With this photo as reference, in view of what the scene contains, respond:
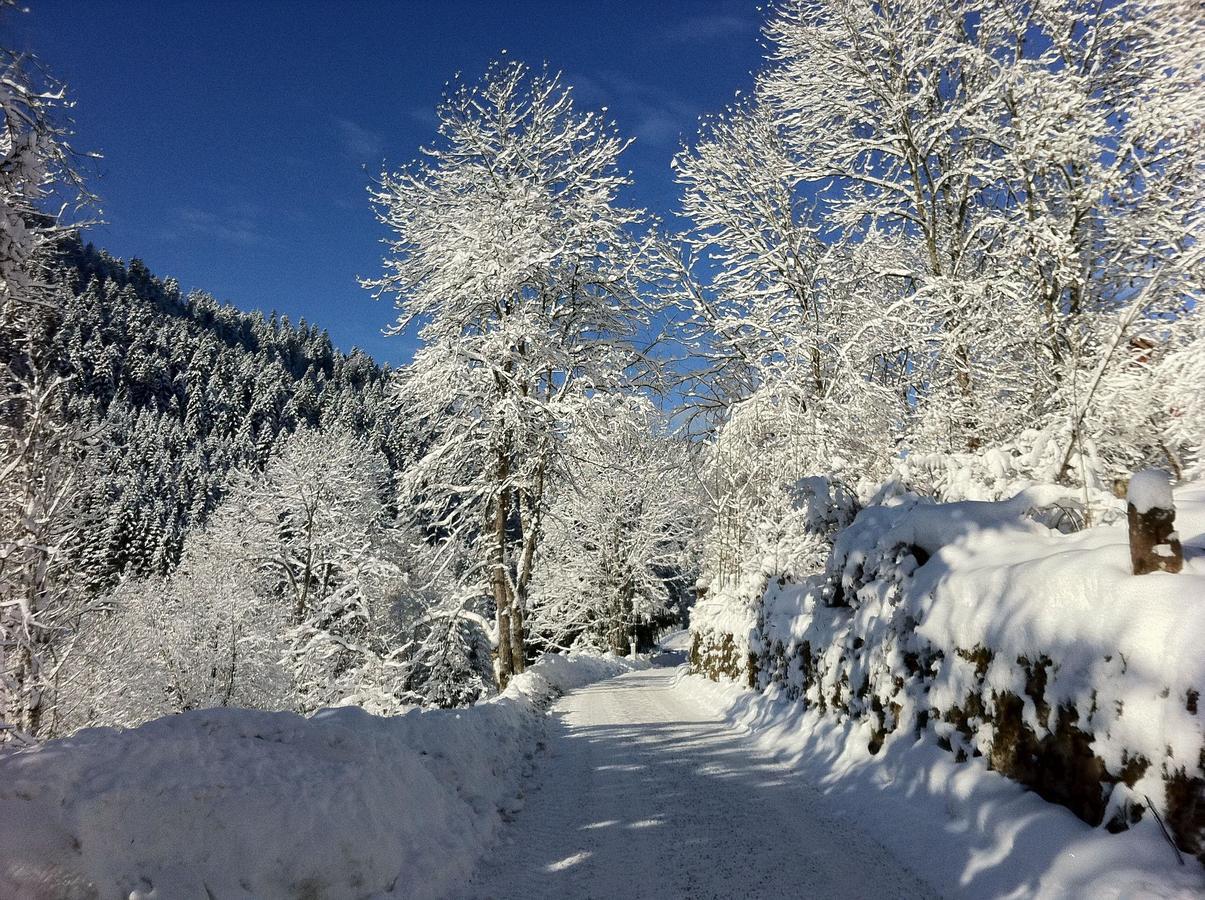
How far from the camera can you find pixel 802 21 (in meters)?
12.7

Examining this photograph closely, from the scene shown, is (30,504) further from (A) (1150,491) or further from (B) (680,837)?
(A) (1150,491)

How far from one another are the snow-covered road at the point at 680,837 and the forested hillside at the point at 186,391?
201ft

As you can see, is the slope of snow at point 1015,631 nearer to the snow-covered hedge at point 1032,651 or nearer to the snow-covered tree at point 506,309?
the snow-covered hedge at point 1032,651

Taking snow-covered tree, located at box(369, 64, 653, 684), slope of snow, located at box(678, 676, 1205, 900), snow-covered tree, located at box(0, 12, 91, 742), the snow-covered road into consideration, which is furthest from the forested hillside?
slope of snow, located at box(678, 676, 1205, 900)

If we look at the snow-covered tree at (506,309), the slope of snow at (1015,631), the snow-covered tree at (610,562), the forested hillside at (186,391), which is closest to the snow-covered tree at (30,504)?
the snow-covered tree at (506,309)

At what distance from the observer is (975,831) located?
14.8 feet

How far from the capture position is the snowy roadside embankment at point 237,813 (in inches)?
117

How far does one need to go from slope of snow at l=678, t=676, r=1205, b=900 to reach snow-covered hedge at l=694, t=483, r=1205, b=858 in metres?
0.14

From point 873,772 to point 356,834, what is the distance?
472cm

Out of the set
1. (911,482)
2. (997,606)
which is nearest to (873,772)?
(997,606)

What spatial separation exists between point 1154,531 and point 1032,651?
3.59ft

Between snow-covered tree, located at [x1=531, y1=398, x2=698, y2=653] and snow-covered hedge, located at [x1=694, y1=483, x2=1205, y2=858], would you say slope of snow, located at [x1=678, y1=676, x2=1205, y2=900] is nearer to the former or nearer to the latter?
snow-covered hedge, located at [x1=694, y1=483, x2=1205, y2=858]

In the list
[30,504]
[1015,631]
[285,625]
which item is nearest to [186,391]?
[285,625]

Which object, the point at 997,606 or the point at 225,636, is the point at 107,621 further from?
the point at 997,606
